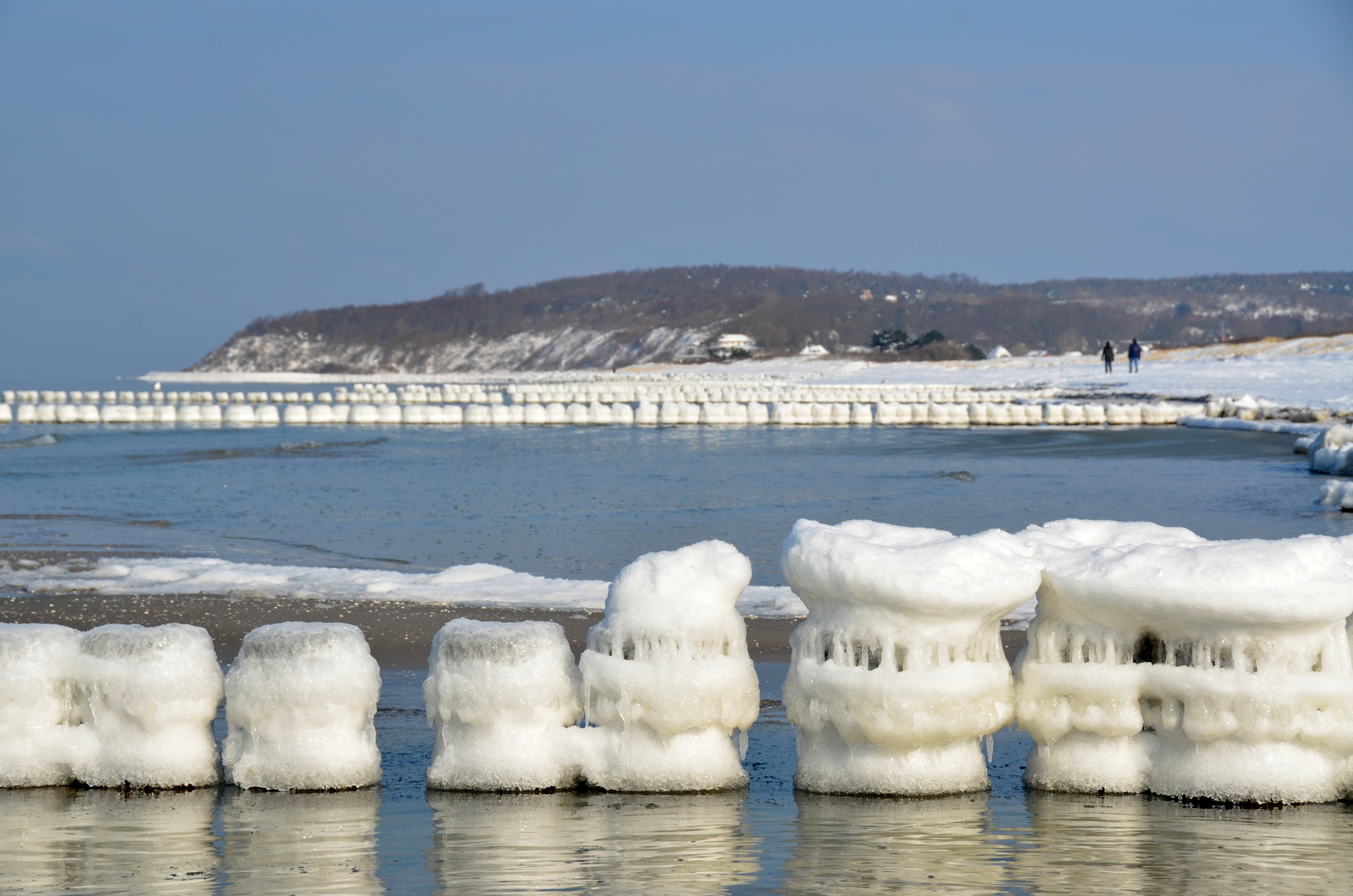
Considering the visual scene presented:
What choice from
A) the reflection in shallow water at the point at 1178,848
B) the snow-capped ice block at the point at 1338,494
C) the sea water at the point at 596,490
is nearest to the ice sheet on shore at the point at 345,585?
the sea water at the point at 596,490

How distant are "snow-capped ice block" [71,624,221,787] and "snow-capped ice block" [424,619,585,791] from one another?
949 millimetres

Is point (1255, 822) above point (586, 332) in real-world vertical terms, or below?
below

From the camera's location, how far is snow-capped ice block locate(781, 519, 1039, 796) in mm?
4984

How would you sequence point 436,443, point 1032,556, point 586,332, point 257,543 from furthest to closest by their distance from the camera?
point 586,332 → point 436,443 → point 257,543 → point 1032,556

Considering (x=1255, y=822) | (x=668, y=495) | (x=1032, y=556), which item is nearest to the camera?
(x=1255, y=822)

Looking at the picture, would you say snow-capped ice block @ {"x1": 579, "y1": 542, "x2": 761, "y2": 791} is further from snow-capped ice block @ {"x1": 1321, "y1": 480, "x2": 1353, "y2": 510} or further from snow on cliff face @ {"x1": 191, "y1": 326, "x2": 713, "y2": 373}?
snow on cliff face @ {"x1": 191, "y1": 326, "x2": 713, "y2": 373}

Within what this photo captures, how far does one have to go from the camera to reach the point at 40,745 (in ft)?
18.1

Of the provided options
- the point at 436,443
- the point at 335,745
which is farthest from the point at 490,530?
the point at 436,443

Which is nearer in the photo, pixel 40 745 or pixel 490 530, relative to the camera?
pixel 40 745

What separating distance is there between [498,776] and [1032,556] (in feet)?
7.54

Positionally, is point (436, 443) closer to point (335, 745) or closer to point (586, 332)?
point (335, 745)

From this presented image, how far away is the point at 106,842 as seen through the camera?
4.83 metres

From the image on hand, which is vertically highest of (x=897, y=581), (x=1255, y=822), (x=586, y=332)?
(x=586, y=332)

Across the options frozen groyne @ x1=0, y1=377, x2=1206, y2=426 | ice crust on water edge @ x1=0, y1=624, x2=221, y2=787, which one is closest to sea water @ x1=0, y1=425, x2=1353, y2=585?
frozen groyne @ x1=0, y1=377, x2=1206, y2=426
